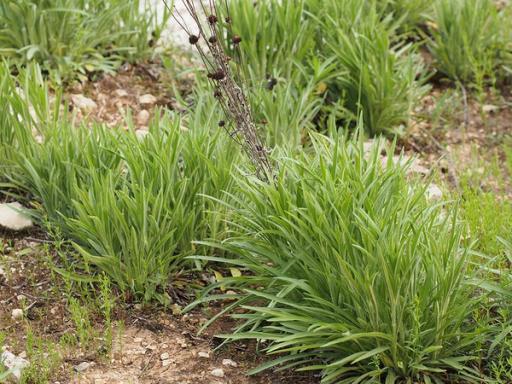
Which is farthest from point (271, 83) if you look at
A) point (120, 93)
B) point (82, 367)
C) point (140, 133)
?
point (82, 367)

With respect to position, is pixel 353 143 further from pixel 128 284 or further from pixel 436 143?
pixel 436 143

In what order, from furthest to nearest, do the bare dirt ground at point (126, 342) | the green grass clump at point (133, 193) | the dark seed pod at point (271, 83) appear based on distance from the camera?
the dark seed pod at point (271, 83) < the green grass clump at point (133, 193) < the bare dirt ground at point (126, 342)

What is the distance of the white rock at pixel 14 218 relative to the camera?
3.70 m

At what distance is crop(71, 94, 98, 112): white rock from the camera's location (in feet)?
15.2

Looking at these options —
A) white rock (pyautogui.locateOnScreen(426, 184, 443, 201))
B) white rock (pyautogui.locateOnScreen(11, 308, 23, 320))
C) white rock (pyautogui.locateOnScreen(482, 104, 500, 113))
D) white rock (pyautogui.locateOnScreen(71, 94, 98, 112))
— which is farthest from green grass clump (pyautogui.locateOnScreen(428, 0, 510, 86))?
white rock (pyautogui.locateOnScreen(11, 308, 23, 320))

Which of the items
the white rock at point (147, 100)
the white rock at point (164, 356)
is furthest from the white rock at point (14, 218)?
the white rock at point (147, 100)

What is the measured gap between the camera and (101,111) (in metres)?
4.69

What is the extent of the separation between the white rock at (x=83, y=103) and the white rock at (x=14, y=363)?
1872 mm

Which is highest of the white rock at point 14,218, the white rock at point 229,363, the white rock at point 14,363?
the white rock at point 14,218

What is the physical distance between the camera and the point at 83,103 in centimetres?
464

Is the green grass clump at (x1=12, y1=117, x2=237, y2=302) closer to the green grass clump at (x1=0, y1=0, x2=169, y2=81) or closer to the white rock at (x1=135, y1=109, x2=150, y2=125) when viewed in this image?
the white rock at (x1=135, y1=109, x2=150, y2=125)

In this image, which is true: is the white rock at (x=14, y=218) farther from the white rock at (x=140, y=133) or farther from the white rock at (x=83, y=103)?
the white rock at (x=83, y=103)

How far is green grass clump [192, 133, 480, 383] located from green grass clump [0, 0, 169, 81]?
193 cm

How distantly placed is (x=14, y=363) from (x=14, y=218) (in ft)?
3.03
